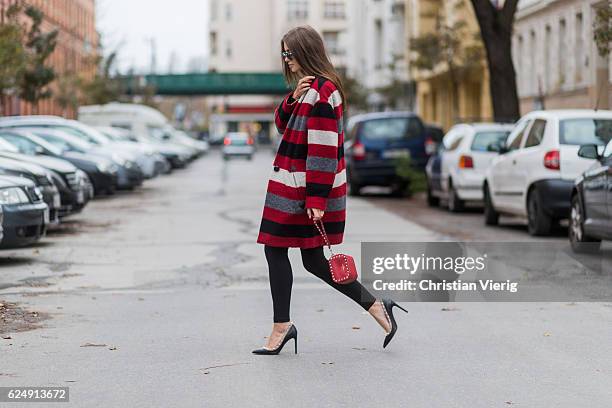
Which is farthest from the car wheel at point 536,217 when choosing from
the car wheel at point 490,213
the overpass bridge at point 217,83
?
the overpass bridge at point 217,83

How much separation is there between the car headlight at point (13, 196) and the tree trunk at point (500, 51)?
555 inches

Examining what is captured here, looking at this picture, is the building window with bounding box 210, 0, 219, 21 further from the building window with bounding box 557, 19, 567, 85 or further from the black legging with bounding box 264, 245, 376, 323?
the black legging with bounding box 264, 245, 376, 323

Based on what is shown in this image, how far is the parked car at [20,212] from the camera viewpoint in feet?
46.8

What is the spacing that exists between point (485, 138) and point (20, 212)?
Answer: 1055 cm

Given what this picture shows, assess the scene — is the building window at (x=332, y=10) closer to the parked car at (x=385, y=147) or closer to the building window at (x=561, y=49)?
the building window at (x=561, y=49)

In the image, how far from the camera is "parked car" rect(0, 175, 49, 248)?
1425 cm

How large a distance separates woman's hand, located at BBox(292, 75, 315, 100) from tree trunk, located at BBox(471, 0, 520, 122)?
768 inches

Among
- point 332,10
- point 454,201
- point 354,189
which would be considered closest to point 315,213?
point 454,201

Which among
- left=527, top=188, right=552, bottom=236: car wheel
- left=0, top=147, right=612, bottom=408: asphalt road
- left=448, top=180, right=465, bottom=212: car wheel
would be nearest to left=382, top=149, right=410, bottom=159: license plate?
left=448, top=180, right=465, bottom=212: car wheel

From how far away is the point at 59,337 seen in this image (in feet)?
29.6

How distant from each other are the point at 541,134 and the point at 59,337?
32.1ft

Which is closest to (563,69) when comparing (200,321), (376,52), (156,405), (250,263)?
(250,263)

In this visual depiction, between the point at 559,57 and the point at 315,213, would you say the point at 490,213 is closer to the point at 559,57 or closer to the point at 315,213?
the point at 315,213

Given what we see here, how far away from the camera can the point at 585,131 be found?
17.0 m
